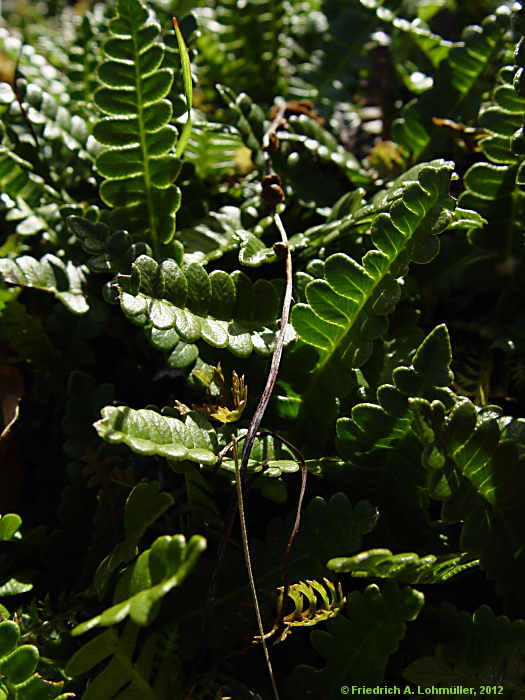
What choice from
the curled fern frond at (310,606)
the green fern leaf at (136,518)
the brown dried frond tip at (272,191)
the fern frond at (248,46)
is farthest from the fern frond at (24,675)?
the fern frond at (248,46)

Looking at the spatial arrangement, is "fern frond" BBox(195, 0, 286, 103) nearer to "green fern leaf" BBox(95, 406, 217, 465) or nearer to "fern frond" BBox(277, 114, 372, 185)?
"fern frond" BBox(277, 114, 372, 185)

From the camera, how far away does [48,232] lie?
4.76 ft

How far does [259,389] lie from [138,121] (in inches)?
22.0

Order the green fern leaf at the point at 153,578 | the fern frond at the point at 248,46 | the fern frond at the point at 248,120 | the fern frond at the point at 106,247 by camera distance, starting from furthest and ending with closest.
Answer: the fern frond at the point at 248,46 → the fern frond at the point at 248,120 → the fern frond at the point at 106,247 → the green fern leaf at the point at 153,578

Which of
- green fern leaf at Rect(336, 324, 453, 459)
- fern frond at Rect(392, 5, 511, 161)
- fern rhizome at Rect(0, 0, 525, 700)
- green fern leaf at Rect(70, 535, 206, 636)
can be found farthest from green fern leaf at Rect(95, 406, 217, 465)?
fern frond at Rect(392, 5, 511, 161)

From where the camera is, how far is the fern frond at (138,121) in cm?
119

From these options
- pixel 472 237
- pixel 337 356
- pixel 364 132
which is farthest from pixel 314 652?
pixel 364 132

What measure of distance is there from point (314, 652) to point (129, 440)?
20.2 inches

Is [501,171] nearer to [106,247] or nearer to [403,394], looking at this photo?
[403,394]

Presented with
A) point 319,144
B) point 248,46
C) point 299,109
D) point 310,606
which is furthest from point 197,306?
point 248,46

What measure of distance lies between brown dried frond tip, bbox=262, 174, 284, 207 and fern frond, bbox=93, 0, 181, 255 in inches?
8.0

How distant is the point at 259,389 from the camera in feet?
3.79

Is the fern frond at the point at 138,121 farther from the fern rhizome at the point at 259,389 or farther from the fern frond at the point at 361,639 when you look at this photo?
the fern frond at the point at 361,639

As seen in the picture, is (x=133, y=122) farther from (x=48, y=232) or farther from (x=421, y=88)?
(x=421, y=88)
